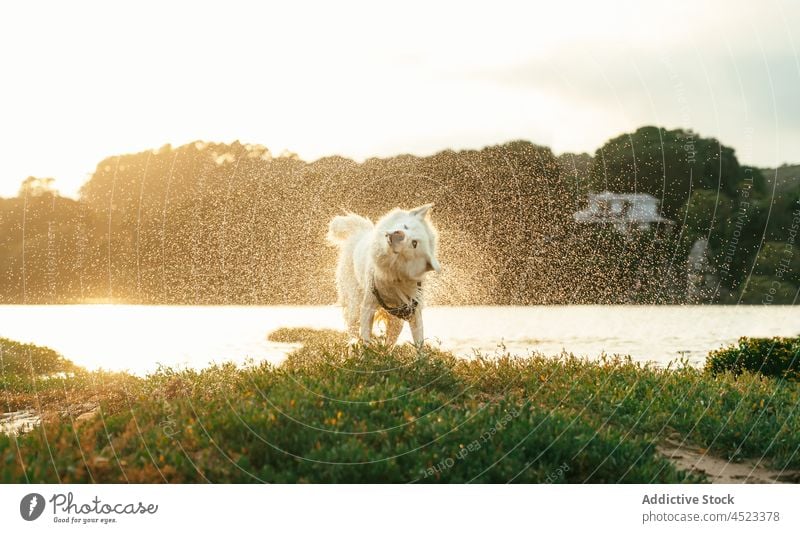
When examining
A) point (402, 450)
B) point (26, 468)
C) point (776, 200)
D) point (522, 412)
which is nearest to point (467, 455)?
point (402, 450)

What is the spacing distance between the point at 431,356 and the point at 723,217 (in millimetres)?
16900

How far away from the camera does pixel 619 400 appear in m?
8.78

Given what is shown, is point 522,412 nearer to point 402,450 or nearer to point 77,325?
point 402,450

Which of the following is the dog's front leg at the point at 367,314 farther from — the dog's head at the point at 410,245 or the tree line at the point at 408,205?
the tree line at the point at 408,205

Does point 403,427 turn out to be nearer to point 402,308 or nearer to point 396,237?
point 396,237

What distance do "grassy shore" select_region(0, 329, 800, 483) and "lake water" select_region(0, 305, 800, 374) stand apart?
1929mm

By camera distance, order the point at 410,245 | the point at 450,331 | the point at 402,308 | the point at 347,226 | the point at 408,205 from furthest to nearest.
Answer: the point at 408,205 → the point at 450,331 → the point at 347,226 → the point at 402,308 → the point at 410,245

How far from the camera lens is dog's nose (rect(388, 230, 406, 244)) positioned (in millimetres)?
8812

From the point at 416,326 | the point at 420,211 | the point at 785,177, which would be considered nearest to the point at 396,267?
the point at 420,211

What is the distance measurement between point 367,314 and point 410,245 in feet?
4.87

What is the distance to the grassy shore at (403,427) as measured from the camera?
610cm

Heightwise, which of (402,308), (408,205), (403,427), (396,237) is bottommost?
(403,427)

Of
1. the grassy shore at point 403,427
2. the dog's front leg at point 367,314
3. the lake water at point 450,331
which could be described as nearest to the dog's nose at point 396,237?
the dog's front leg at point 367,314

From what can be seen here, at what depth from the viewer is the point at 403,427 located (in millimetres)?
6582
